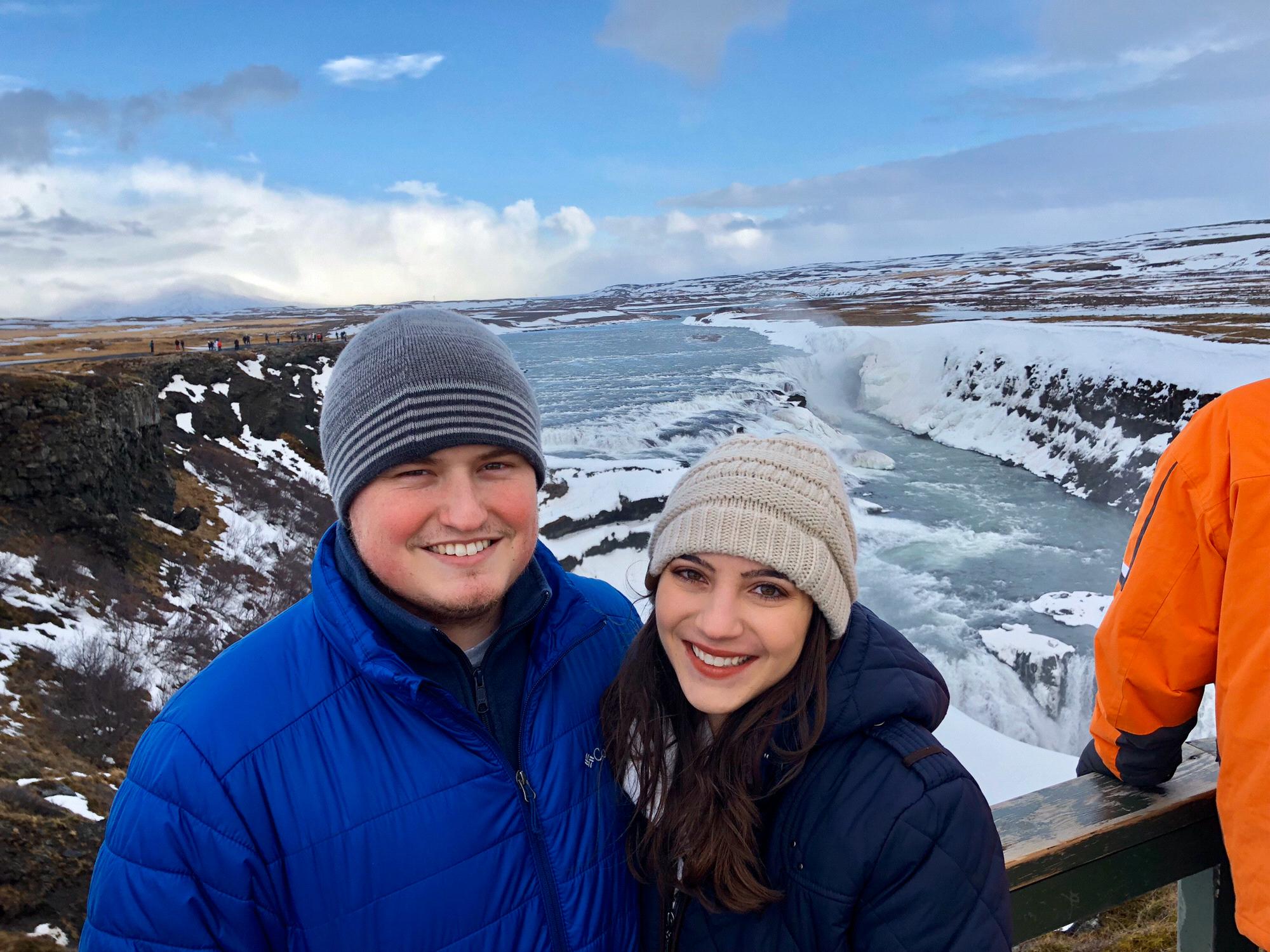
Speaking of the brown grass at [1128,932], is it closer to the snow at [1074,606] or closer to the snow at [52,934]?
the snow at [52,934]

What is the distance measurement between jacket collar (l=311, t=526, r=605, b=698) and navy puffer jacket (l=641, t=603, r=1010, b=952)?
23.5 inches

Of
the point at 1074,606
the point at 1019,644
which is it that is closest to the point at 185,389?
the point at 1019,644

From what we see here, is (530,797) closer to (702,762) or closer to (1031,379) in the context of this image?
(702,762)

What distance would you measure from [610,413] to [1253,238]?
125m

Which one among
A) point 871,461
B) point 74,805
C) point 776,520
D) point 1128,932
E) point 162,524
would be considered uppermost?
point 776,520

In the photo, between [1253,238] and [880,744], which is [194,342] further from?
[1253,238]

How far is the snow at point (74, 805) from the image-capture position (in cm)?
898

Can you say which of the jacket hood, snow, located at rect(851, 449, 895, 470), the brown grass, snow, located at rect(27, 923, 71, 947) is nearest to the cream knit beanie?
the jacket hood

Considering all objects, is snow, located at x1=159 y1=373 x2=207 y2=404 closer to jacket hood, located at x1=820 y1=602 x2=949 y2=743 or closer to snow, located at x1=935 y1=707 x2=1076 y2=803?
snow, located at x1=935 y1=707 x2=1076 y2=803

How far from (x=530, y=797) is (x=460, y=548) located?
552 mm

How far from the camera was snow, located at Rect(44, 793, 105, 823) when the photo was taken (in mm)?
8984

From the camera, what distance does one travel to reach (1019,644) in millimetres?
12305

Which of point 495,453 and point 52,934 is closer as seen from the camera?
point 495,453

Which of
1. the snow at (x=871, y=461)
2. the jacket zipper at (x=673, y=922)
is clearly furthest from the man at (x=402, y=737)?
the snow at (x=871, y=461)
